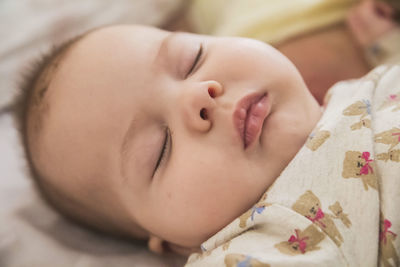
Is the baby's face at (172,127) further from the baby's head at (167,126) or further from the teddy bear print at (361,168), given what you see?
the teddy bear print at (361,168)

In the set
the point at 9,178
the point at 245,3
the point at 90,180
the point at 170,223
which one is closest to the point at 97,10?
the point at 245,3

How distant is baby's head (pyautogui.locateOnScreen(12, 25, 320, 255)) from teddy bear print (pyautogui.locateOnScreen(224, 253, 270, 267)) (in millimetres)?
108

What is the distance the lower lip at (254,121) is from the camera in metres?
0.78

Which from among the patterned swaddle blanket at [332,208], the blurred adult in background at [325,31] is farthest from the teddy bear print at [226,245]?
the blurred adult in background at [325,31]

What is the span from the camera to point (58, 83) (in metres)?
0.89

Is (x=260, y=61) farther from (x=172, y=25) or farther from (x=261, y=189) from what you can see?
(x=172, y=25)

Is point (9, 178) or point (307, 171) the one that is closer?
point (307, 171)

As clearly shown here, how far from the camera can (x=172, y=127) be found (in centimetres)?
81

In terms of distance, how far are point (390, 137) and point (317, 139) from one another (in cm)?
13

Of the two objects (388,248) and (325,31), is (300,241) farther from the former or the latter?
(325,31)

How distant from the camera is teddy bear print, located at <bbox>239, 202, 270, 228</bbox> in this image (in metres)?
0.71

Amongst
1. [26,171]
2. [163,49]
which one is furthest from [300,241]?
[26,171]

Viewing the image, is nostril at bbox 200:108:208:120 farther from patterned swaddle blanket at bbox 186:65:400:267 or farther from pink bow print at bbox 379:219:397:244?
pink bow print at bbox 379:219:397:244

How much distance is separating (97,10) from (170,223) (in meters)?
1.13
